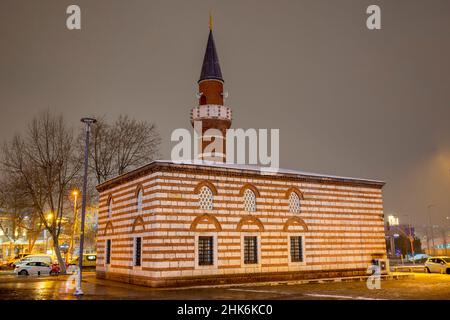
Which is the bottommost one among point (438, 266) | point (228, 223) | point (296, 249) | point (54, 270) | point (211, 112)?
point (54, 270)

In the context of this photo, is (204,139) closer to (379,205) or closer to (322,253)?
(322,253)

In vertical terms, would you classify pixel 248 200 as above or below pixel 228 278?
above

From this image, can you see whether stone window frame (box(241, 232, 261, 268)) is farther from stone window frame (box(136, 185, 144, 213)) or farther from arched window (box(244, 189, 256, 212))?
stone window frame (box(136, 185, 144, 213))

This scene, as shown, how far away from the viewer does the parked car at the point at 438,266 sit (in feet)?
105

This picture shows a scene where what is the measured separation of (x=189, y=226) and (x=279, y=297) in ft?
22.2

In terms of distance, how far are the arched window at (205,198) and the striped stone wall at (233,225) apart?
28cm

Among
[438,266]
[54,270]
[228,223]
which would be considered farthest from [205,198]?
[438,266]

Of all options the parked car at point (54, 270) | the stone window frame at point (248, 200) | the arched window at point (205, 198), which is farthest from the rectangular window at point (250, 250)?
the parked car at point (54, 270)

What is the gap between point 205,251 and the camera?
2241 centimetres

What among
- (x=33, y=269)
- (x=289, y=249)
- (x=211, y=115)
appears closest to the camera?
(x=289, y=249)

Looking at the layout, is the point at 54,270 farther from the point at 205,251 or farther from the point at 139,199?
the point at 205,251

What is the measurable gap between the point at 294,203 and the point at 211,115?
30.5 feet

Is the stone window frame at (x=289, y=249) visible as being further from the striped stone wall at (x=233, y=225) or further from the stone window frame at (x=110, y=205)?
the stone window frame at (x=110, y=205)
